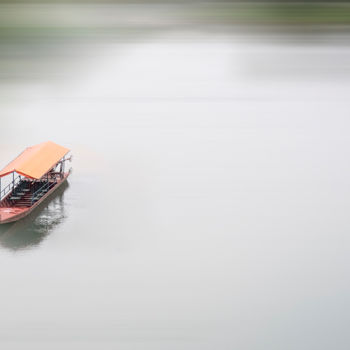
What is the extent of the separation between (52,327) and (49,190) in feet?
15.7

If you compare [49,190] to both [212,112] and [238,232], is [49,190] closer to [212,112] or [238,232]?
[238,232]

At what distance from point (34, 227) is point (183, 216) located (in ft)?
9.55

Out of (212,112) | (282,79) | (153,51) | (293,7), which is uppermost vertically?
(293,7)

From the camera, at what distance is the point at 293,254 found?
36.8 ft

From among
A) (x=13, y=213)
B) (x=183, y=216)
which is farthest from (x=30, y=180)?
(x=183, y=216)

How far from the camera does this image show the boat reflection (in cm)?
1138

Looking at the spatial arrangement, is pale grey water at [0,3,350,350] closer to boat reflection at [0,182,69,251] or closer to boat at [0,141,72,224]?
boat reflection at [0,182,69,251]

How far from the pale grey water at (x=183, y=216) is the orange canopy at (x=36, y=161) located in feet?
2.41

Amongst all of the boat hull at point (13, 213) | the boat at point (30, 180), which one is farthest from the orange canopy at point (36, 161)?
→ the boat hull at point (13, 213)

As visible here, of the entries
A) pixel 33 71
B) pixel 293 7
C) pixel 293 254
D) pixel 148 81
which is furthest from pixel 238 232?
pixel 293 7

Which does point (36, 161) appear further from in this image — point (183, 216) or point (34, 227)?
point (183, 216)

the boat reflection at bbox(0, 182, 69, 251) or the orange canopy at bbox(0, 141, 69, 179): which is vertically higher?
the orange canopy at bbox(0, 141, 69, 179)

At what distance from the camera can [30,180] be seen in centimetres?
1347

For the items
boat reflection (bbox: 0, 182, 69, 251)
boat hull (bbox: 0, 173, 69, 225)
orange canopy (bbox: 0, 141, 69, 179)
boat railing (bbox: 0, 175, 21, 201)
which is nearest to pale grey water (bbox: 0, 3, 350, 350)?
boat reflection (bbox: 0, 182, 69, 251)
